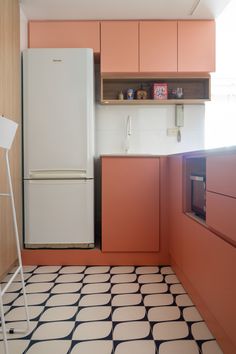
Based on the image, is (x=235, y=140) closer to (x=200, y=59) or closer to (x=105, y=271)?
(x=200, y=59)

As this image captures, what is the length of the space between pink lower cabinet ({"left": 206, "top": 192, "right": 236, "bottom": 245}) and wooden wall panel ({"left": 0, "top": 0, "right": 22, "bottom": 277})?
1.47 m

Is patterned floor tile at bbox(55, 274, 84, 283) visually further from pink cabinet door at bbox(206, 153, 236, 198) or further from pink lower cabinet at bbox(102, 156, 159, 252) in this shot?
pink cabinet door at bbox(206, 153, 236, 198)

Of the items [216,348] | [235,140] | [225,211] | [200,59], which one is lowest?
[216,348]

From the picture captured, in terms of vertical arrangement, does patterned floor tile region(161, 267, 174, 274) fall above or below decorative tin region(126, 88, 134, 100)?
below

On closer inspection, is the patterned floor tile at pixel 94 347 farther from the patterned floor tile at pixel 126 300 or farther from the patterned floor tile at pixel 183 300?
the patterned floor tile at pixel 183 300

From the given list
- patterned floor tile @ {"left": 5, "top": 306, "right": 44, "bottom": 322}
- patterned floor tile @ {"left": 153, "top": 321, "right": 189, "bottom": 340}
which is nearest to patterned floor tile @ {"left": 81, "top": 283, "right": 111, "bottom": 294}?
patterned floor tile @ {"left": 5, "top": 306, "right": 44, "bottom": 322}

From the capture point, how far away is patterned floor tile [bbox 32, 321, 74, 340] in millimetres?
1545

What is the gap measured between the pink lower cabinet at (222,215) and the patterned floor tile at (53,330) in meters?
0.94

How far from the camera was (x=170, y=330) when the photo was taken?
160 centimetres

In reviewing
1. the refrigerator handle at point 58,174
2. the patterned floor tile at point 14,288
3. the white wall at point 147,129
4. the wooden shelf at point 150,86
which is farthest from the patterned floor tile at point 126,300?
the wooden shelf at point 150,86

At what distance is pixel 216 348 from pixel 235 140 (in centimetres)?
390

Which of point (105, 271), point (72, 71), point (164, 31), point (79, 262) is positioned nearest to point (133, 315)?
point (105, 271)

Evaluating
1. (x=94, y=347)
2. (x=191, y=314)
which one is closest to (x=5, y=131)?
(x=94, y=347)

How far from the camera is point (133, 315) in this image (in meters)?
Answer: 1.76
